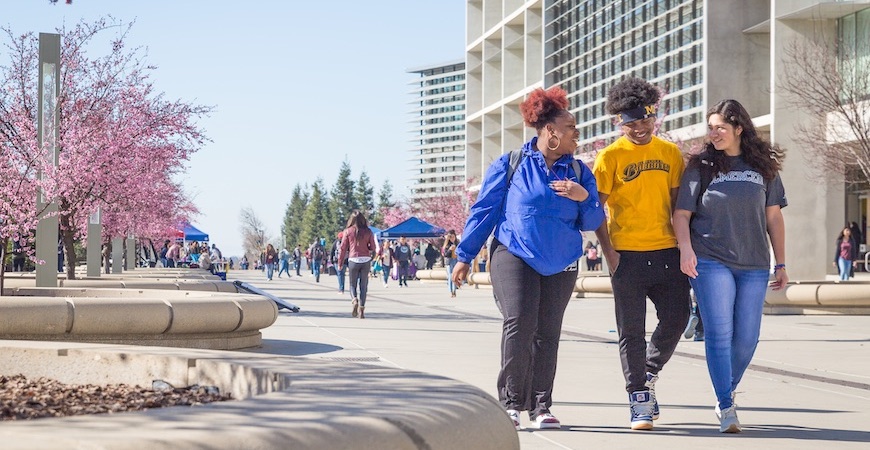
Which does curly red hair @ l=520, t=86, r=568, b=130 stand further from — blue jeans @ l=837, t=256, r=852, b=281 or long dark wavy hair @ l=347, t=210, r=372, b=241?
blue jeans @ l=837, t=256, r=852, b=281

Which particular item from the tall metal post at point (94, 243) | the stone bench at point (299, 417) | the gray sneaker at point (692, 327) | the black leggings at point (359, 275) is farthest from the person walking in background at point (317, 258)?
the stone bench at point (299, 417)

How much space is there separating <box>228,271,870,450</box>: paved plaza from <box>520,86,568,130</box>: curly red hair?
64.9 inches

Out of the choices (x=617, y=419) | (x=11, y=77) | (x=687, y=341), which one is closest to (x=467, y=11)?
(x=11, y=77)

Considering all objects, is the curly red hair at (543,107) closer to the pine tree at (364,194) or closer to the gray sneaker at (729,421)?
the gray sneaker at (729,421)

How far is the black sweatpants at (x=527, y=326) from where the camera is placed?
6629 millimetres

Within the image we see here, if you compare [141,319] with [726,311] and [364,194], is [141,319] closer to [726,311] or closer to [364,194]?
[726,311]

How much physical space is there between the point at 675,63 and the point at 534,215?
2085 inches

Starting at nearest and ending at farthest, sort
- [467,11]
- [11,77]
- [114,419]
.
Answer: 1. [114,419]
2. [11,77]
3. [467,11]

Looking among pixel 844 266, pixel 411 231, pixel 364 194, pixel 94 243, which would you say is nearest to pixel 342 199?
pixel 364 194

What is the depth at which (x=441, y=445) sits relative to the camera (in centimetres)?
339

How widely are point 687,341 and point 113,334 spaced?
6.57 metres

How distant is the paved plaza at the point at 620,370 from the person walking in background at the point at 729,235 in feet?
1.35

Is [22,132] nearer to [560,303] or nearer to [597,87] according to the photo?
[560,303]

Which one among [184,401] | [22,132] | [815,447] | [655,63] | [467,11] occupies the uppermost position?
[467,11]
